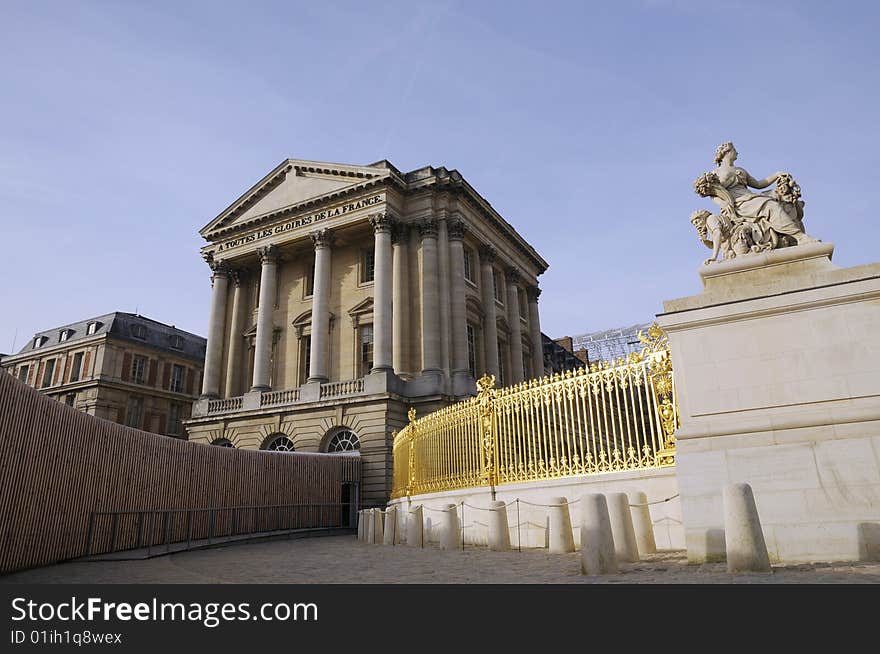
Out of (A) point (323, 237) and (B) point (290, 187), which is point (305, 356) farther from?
(B) point (290, 187)

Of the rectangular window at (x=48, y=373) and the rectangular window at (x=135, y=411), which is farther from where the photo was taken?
Result: the rectangular window at (x=48, y=373)

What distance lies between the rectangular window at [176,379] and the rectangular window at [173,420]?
1225 millimetres

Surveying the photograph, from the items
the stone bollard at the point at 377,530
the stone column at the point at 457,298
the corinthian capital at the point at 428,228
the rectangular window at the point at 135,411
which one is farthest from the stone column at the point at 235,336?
the stone bollard at the point at 377,530

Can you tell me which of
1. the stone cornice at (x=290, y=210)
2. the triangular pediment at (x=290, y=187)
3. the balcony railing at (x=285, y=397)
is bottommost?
the balcony railing at (x=285, y=397)

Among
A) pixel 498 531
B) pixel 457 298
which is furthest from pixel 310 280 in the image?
pixel 498 531

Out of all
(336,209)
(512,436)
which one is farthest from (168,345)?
(512,436)

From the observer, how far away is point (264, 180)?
34906 millimetres

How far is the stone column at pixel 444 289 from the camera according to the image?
94.8ft

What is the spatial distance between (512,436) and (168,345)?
4616cm

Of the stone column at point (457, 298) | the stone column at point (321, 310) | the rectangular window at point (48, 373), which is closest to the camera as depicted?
the stone column at point (457, 298)

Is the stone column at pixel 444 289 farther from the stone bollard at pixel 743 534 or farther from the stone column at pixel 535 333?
the stone bollard at pixel 743 534

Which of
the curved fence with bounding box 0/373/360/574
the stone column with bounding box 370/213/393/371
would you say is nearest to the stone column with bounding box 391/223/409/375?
the stone column with bounding box 370/213/393/371

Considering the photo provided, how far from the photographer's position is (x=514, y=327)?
37031mm
